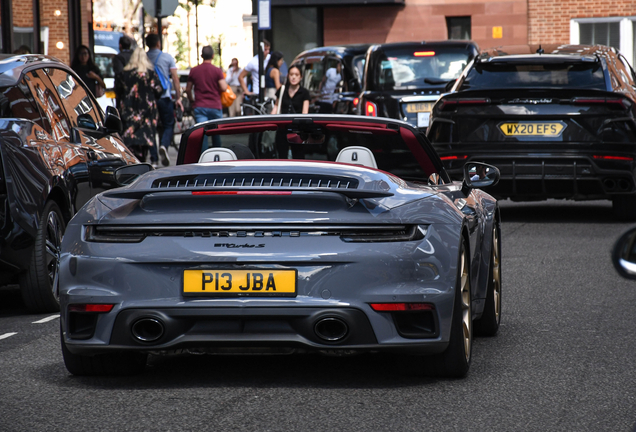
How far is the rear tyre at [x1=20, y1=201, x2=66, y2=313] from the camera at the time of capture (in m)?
7.43

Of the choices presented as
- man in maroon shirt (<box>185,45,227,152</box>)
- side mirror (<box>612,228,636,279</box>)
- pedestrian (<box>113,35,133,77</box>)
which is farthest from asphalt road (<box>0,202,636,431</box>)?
Result: man in maroon shirt (<box>185,45,227,152</box>)

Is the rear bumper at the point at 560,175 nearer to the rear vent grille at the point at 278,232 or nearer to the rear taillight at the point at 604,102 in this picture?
the rear taillight at the point at 604,102

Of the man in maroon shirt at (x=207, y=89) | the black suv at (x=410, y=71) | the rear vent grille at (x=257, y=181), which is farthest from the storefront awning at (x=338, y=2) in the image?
the rear vent grille at (x=257, y=181)

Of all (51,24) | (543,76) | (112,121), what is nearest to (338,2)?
(51,24)

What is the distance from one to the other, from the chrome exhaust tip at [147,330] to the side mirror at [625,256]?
9.00ft

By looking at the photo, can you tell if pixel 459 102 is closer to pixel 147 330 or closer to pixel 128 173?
pixel 128 173

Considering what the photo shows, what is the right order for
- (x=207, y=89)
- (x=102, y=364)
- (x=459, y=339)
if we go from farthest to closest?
(x=207, y=89), (x=102, y=364), (x=459, y=339)

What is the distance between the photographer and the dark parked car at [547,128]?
11852 millimetres

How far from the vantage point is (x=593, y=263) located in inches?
374

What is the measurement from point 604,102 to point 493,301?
598cm

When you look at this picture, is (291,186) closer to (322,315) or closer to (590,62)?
(322,315)

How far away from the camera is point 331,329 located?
4887mm

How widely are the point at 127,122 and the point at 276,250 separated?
11.8 meters

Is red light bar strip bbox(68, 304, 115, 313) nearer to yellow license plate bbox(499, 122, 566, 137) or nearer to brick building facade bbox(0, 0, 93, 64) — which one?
yellow license plate bbox(499, 122, 566, 137)
